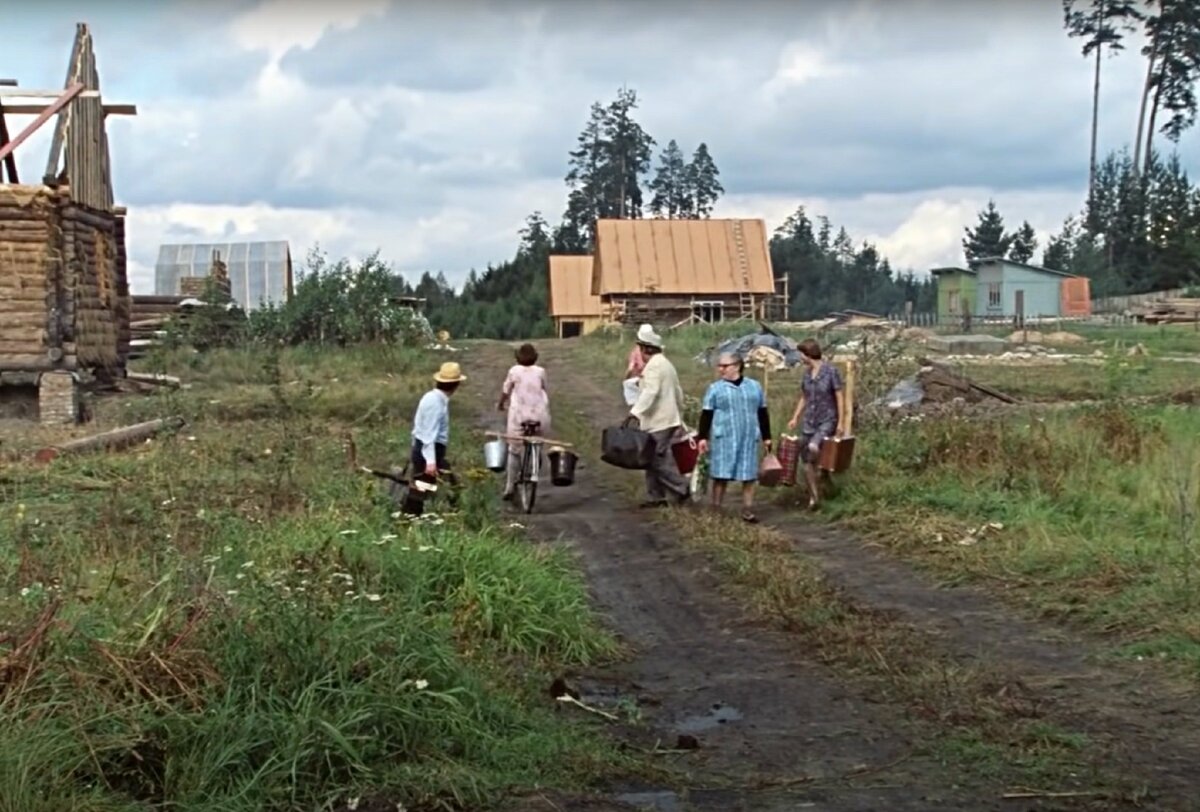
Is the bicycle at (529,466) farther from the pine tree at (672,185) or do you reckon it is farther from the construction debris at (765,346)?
the pine tree at (672,185)

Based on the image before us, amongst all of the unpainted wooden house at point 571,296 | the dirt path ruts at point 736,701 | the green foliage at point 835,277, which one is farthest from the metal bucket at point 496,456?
the green foliage at point 835,277

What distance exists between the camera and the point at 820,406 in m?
13.1

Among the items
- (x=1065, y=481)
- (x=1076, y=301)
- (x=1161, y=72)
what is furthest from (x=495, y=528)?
(x=1161, y=72)

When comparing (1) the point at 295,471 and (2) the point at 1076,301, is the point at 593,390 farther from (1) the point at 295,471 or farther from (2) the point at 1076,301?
(2) the point at 1076,301

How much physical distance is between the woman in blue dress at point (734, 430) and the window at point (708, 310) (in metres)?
35.4

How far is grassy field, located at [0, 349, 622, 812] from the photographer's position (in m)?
5.41

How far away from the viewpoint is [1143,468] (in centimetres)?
1245

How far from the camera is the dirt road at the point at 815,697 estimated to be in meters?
5.76

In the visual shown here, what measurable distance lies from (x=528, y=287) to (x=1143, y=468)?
6345 centimetres

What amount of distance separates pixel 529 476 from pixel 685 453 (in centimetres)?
144

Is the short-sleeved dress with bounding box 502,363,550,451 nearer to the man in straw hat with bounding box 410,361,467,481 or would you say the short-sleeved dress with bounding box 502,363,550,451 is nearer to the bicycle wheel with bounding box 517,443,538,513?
the bicycle wheel with bounding box 517,443,538,513

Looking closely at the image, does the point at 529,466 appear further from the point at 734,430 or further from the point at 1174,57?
the point at 1174,57

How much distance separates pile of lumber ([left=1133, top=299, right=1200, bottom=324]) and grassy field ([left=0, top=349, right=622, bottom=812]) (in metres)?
41.4

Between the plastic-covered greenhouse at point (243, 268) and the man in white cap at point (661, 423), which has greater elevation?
the plastic-covered greenhouse at point (243, 268)
